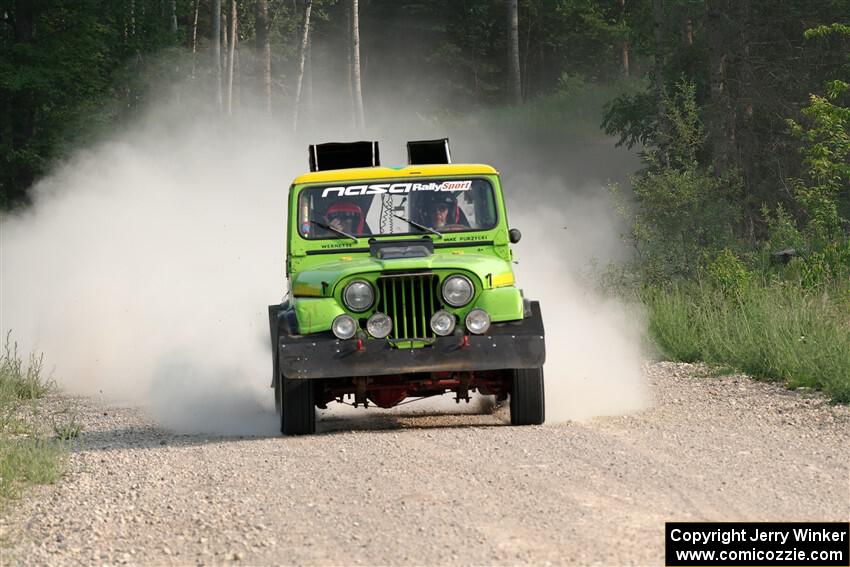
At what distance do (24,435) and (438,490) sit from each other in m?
5.76

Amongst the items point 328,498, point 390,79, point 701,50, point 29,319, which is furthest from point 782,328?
point 390,79

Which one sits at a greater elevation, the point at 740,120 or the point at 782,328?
the point at 740,120

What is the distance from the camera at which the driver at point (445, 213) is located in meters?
12.6

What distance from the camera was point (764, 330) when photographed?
602 inches

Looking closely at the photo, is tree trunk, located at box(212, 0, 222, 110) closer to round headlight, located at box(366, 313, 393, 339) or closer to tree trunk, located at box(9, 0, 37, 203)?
tree trunk, located at box(9, 0, 37, 203)

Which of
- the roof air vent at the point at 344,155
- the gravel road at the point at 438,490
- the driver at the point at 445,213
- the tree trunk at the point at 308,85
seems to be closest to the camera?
the gravel road at the point at 438,490

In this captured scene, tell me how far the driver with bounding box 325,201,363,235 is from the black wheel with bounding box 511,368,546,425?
2118mm

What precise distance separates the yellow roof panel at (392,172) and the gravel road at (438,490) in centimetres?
217

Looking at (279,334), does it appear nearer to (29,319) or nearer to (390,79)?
(29,319)

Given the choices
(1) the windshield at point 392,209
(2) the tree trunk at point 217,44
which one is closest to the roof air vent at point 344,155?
(1) the windshield at point 392,209

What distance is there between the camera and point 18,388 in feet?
56.9

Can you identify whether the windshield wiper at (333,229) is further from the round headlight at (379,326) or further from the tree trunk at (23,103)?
the tree trunk at (23,103)

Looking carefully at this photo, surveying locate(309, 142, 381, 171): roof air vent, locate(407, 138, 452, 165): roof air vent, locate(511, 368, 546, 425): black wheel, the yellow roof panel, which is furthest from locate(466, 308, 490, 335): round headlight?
locate(309, 142, 381, 171): roof air vent

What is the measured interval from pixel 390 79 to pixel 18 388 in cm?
5281
